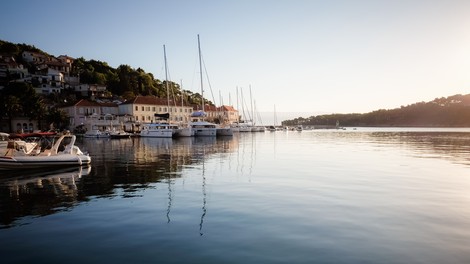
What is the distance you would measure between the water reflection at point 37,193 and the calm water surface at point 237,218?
0.05m

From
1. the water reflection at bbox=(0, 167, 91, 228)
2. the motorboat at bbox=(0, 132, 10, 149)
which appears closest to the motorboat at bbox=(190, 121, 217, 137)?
the motorboat at bbox=(0, 132, 10, 149)

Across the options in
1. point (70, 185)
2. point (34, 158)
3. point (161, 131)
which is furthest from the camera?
point (161, 131)

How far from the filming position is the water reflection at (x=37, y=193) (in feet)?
44.0

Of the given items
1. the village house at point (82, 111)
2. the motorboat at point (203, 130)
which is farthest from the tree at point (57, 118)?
the motorboat at point (203, 130)

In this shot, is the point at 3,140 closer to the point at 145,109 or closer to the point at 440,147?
the point at 440,147

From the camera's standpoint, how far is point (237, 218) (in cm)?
1216

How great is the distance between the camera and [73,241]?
32.0 feet

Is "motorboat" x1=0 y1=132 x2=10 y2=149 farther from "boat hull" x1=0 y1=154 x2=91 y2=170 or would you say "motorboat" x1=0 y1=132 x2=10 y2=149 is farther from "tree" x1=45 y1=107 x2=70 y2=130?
"tree" x1=45 y1=107 x2=70 y2=130

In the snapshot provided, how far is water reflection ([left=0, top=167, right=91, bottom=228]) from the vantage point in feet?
44.0

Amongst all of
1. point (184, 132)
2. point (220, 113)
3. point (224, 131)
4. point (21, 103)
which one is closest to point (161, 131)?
point (184, 132)

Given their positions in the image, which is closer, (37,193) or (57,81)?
(37,193)

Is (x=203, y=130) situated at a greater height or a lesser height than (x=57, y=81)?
lesser

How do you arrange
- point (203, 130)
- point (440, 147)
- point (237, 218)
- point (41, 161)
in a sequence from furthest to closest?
point (203, 130) → point (440, 147) → point (41, 161) → point (237, 218)

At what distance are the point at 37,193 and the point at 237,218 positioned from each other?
37.8ft
